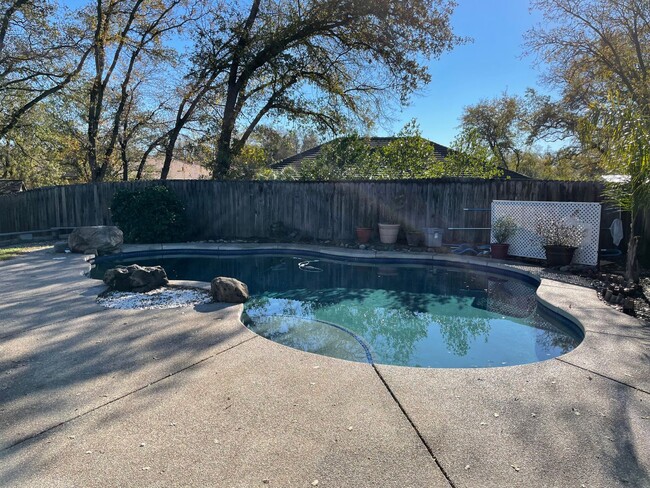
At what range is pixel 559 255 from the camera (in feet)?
22.4

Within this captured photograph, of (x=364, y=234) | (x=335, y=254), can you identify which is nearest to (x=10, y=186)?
(x=335, y=254)

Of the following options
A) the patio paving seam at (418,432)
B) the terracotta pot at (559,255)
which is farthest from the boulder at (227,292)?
the terracotta pot at (559,255)

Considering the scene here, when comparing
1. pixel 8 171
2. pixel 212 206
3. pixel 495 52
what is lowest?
pixel 212 206

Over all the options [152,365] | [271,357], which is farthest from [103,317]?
[271,357]

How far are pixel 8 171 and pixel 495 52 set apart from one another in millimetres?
23507

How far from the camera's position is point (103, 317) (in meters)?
3.89

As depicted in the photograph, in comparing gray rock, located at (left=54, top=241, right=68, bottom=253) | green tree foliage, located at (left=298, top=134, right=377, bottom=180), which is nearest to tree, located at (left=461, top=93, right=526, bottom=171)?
green tree foliage, located at (left=298, top=134, right=377, bottom=180)

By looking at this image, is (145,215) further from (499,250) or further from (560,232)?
(560,232)

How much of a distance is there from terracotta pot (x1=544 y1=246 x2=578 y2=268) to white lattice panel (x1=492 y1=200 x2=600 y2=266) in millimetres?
218

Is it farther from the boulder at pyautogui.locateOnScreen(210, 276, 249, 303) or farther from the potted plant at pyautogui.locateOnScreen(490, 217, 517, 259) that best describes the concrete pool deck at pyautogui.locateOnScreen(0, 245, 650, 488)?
the potted plant at pyautogui.locateOnScreen(490, 217, 517, 259)

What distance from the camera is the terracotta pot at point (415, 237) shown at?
910cm

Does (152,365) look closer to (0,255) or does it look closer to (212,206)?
(0,255)

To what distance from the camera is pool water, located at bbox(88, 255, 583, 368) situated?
3.72 meters

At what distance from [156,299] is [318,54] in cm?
949
